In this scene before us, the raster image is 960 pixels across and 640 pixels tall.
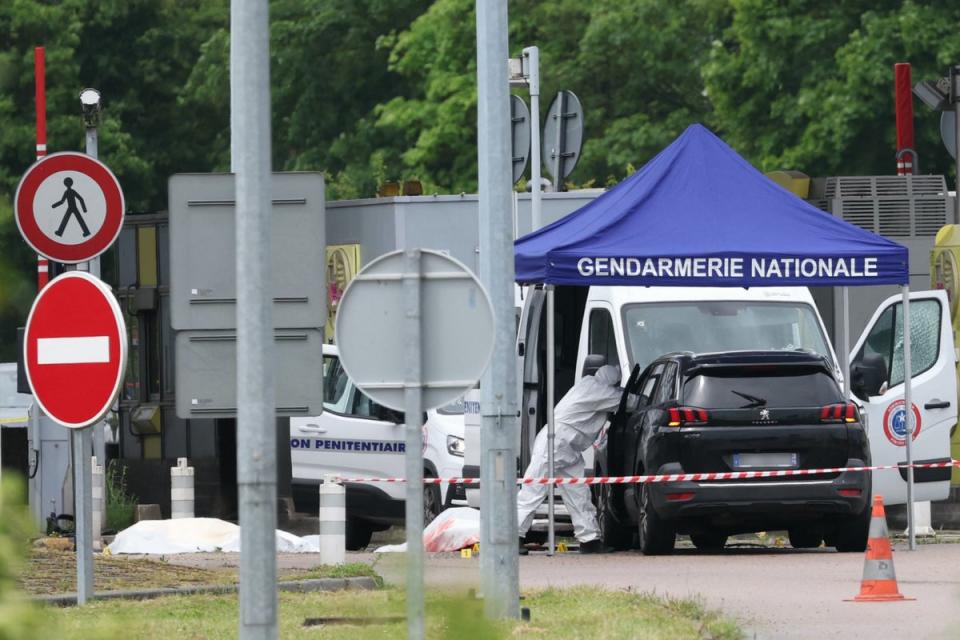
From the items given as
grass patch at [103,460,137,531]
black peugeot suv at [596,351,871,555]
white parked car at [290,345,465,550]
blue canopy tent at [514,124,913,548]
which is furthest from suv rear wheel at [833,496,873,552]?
grass patch at [103,460,137,531]

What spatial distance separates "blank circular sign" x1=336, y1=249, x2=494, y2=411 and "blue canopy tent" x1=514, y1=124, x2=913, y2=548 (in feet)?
24.9

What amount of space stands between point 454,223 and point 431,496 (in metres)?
5.49

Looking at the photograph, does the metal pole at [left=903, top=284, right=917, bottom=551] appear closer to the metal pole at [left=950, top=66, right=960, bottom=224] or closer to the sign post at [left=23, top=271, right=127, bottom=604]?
the metal pole at [left=950, top=66, right=960, bottom=224]

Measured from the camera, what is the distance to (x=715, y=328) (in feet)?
56.7

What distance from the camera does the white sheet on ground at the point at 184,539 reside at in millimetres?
16453

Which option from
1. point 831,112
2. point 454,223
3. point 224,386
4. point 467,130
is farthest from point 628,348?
point 467,130

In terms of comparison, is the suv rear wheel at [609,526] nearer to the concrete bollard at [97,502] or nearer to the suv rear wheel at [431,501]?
the suv rear wheel at [431,501]

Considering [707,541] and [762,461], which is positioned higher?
[762,461]

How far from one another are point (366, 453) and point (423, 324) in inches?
448

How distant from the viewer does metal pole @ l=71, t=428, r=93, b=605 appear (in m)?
10.6

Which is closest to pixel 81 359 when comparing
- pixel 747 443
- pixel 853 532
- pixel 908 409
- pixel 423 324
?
pixel 423 324

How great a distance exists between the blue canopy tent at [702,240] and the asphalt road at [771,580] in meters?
1.29

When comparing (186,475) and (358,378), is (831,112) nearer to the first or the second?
(186,475)

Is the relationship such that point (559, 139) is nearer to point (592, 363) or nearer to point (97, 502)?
point (592, 363)
